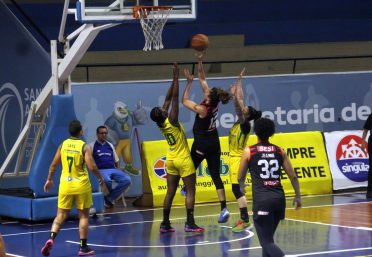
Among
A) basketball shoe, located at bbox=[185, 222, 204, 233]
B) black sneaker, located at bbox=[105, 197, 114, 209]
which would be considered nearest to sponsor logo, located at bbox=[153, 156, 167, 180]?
black sneaker, located at bbox=[105, 197, 114, 209]

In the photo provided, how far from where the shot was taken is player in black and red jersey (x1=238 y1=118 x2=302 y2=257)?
9.53m

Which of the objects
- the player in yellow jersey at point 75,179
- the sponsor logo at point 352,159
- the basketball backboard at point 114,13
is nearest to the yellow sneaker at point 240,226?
the player in yellow jersey at point 75,179

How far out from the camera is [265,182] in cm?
970

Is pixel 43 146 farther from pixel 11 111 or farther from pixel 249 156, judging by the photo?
pixel 249 156

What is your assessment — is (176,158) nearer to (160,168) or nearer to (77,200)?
Answer: (77,200)

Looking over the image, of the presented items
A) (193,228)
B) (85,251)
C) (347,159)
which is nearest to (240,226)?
(193,228)

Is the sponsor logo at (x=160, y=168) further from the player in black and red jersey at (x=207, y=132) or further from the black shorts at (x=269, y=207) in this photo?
the black shorts at (x=269, y=207)

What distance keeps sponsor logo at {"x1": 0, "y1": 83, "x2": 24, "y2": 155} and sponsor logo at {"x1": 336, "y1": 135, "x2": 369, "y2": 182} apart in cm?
702

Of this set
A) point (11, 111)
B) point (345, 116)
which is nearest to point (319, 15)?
point (345, 116)

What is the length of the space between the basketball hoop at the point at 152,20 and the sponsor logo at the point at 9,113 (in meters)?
5.06

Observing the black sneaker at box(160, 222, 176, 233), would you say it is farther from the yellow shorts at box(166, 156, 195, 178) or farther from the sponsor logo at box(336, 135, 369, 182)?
the sponsor logo at box(336, 135, 369, 182)

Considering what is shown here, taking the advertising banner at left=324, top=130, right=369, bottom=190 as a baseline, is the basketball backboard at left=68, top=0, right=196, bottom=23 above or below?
above

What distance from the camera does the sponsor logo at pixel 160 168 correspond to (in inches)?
714

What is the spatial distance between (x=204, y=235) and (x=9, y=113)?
7.02 m
